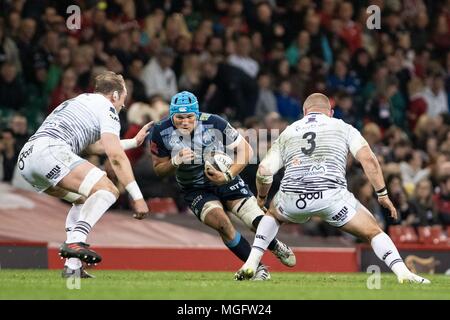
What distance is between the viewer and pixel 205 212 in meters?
14.2

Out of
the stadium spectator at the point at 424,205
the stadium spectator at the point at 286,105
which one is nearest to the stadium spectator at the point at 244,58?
the stadium spectator at the point at 286,105

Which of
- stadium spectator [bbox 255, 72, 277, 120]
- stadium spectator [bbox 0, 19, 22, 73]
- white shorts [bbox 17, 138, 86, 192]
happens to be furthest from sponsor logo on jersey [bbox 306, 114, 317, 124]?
stadium spectator [bbox 255, 72, 277, 120]

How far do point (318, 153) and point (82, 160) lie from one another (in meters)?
2.46

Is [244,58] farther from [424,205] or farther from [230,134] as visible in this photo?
[230,134]

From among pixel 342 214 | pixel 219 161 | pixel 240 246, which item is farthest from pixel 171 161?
pixel 342 214

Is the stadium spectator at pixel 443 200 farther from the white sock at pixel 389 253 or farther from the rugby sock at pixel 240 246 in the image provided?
the white sock at pixel 389 253

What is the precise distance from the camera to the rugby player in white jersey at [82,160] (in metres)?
12.5

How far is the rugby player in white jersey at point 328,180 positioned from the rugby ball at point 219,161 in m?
1.11

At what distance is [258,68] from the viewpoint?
914 inches

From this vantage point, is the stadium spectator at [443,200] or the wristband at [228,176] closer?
the wristband at [228,176]

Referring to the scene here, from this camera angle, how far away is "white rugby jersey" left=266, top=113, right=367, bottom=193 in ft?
41.5

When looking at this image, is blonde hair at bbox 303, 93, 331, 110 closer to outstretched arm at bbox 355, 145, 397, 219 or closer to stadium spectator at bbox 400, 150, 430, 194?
outstretched arm at bbox 355, 145, 397, 219
